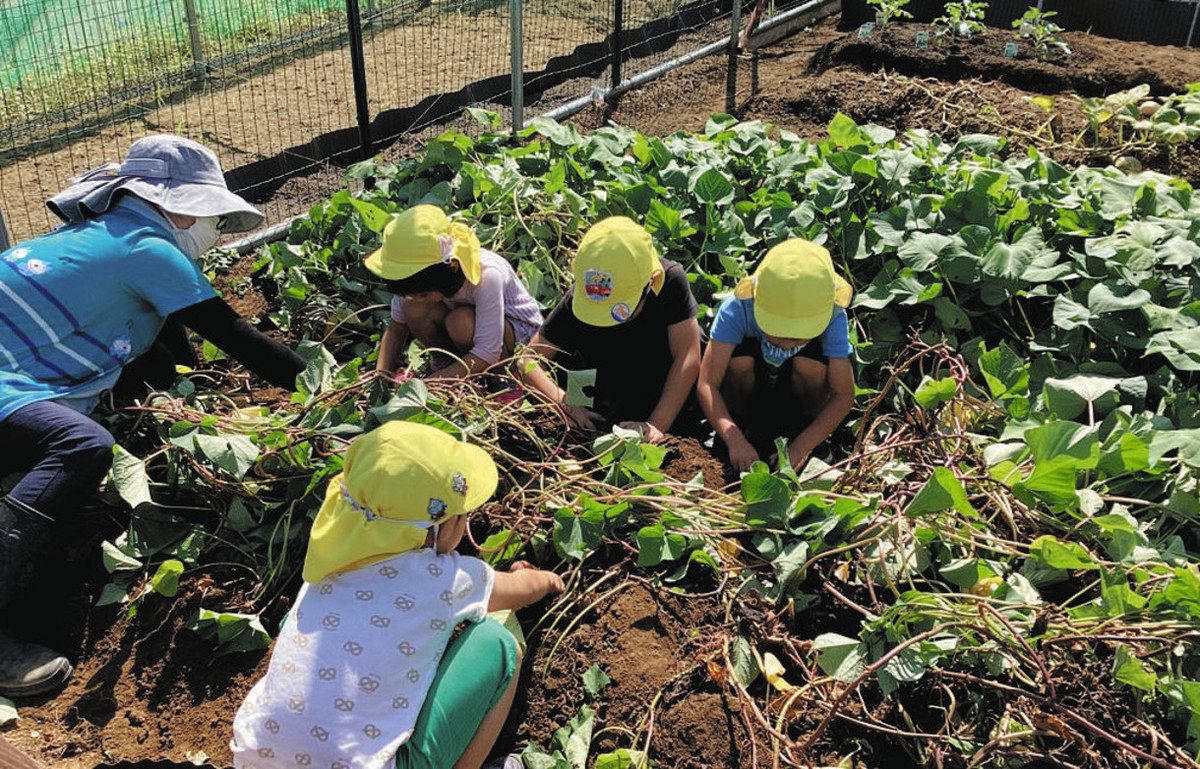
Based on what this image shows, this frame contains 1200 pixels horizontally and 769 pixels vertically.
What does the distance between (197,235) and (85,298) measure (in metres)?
0.38

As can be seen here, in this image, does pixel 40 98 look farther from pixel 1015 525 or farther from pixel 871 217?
pixel 1015 525

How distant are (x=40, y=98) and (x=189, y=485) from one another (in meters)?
4.19

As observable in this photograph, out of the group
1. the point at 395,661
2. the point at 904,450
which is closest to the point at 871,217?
the point at 904,450

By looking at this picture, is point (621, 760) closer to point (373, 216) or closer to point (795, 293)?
point (795, 293)

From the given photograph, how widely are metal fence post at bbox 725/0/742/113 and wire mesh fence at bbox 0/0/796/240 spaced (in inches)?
10.8

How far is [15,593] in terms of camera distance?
8.33 ft

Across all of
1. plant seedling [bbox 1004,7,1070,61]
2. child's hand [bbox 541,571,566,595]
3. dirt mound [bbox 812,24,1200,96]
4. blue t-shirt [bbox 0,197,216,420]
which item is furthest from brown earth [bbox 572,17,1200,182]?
child's hand [bbox 541,571,566,595]

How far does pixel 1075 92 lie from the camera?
6.37 metres

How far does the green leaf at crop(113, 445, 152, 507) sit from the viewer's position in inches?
104

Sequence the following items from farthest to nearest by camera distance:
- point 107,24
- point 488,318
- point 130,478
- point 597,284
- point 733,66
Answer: point 733,66 → point 107,24 → point 488,318 → point 597,284 → point 130,478

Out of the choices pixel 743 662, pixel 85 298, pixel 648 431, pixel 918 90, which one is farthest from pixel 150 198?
pixel 918 90

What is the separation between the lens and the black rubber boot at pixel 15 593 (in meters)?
2.46

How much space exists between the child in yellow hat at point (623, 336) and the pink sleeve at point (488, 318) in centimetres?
13

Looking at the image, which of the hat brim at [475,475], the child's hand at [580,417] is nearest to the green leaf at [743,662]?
the hat brim at [475,475]
